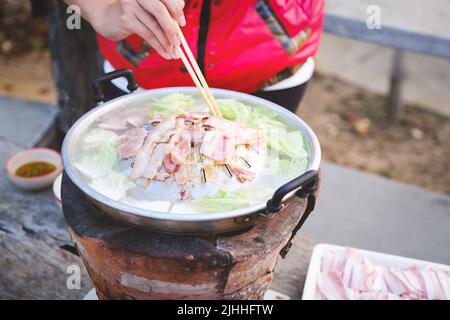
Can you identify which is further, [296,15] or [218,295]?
[296,15]

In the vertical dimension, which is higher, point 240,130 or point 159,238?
point 240,130

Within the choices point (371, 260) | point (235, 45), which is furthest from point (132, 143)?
point (371, 260)

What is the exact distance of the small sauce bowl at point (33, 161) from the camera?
3227 millimetres

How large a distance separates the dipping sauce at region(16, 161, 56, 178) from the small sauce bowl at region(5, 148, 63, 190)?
0.02m

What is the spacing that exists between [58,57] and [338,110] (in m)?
3.32

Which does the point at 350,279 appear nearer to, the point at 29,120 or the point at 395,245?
the point at 395,245

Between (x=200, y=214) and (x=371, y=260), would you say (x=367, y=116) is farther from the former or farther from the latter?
(x=200, y=214)

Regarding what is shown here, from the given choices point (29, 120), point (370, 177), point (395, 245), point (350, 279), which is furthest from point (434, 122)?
point (29, 120)

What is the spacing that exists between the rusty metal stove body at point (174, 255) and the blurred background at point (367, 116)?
1.09 m

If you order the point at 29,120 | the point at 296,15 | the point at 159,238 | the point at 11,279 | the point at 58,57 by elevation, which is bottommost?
the point at 29,120

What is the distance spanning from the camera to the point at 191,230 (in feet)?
5.27

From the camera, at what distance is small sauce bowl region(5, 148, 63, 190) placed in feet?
10.6

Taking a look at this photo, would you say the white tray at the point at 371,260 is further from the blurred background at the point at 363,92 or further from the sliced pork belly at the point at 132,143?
the blurred background at the point at 363,92

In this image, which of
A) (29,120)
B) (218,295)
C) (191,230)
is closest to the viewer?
(191,230)
